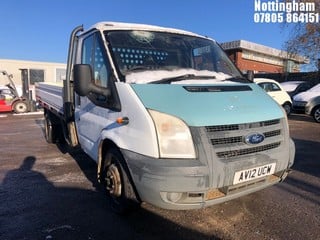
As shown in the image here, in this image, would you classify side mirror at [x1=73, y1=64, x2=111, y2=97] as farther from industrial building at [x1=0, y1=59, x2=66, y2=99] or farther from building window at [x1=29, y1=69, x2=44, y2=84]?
building window at [x1=29, y1=69, x2=44, y2=84]

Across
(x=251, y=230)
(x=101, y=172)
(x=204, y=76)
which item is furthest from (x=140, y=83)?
(x=251, y=230)

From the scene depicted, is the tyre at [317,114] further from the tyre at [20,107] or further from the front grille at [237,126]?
the tyre at [20,107]

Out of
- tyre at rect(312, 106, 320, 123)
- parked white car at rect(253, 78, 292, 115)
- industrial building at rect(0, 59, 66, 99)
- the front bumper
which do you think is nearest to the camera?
the front bumper

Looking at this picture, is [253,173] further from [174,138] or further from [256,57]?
[256,57]

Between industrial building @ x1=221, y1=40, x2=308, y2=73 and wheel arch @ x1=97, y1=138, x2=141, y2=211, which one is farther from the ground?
industrial building @ x1=221, y1=40, x2=308, y2=73

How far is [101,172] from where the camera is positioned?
3.97m

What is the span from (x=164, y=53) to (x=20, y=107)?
1543cm

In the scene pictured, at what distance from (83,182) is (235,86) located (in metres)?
2.82

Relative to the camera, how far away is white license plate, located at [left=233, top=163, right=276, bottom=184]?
123 inches

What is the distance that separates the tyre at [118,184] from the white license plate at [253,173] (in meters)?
1.07

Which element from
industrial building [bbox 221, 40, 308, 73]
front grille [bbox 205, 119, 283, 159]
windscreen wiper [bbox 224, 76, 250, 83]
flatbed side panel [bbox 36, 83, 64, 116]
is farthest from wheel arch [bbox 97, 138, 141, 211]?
industrial building [bbox 221, 40, 308, 73]

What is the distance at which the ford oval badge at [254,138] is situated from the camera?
319 cm

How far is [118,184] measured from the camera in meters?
3.57

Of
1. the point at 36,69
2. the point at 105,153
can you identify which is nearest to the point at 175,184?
the point at 105,153
